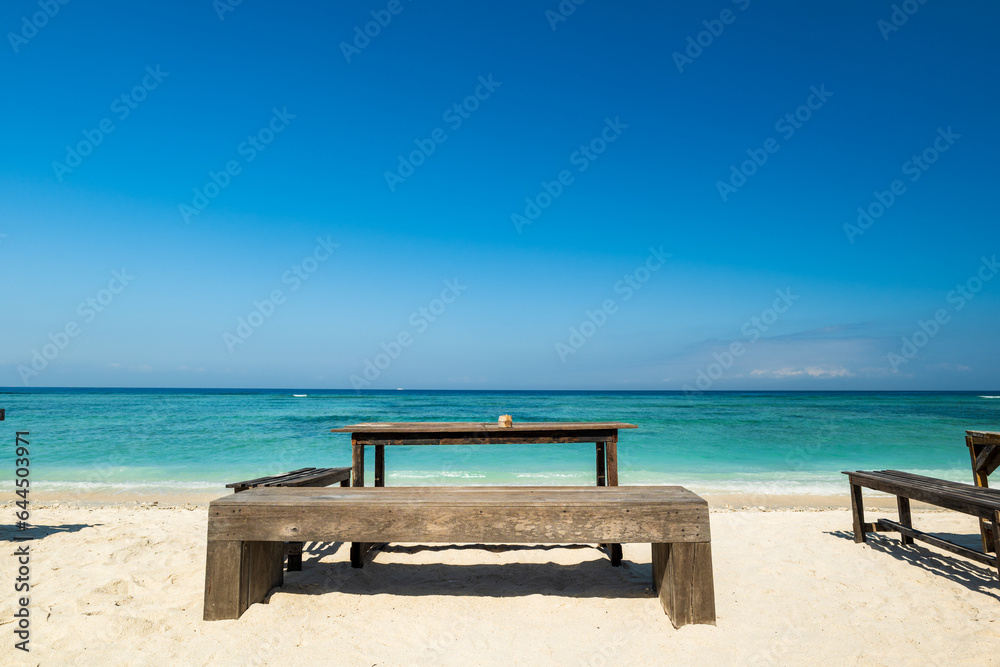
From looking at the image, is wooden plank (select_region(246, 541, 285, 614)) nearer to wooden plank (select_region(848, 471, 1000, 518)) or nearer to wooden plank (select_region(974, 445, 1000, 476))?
wooden plank (select_region(848, 471, 1000, 518))

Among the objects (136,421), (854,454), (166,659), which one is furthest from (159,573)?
(136,421)

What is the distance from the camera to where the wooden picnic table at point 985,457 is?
14.3ft

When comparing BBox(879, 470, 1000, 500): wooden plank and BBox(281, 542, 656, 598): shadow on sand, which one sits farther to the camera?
BBox(879, 470, 1000, 500): wooden plank

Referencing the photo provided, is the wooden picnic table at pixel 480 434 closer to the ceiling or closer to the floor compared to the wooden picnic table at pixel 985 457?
closer to the ceiling

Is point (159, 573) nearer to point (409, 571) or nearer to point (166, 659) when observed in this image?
point (166, 659)

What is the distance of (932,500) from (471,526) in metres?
3.76

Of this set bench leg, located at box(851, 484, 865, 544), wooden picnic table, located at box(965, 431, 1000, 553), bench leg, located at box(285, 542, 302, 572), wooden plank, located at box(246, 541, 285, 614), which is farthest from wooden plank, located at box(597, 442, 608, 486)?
wooden picnic table, located at box(965, 431, 1000, 553)

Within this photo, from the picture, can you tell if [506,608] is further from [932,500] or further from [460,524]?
[932,500]

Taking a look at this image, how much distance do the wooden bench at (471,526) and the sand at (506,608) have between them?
225mm

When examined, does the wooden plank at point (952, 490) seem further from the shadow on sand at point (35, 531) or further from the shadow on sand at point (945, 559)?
the shadow on sand at point (35, 531)

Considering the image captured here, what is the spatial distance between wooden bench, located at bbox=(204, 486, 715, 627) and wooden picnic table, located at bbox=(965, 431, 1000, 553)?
340 centimetres

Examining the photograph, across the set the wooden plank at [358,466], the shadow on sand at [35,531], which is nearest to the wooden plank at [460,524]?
the wooden plank at [358,466]

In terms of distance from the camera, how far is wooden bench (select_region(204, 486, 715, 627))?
2.97 metres

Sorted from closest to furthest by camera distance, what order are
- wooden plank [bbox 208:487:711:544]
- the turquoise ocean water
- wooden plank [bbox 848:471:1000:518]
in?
wooden plank [bbox 208:487:711:544]
wooden plank [bbox 848:471:1000:518]
the turquoise ocean water
